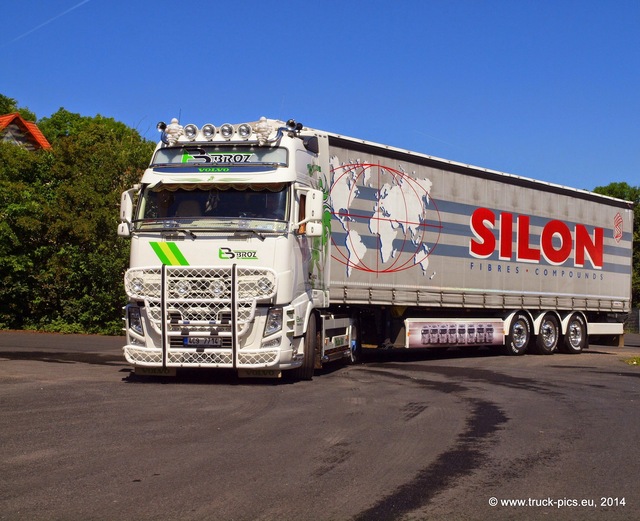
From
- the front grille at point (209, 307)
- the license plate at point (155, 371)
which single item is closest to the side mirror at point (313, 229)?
the front grille at point (209, 307)

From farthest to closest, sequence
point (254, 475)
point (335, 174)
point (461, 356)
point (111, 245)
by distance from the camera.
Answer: point (111, 245) → point (461, 356) → point (335, 174) → point (254, 475)

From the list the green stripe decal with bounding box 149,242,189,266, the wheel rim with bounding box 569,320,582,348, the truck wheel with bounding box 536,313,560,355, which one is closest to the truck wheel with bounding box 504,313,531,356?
the truck wheel with bounding box 536,313,560,355

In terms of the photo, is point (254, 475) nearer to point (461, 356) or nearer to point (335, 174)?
point (335, 174)

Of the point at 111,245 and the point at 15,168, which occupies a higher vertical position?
the point at 15,168

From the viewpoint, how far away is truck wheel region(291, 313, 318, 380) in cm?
1444

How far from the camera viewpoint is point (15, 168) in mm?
30984

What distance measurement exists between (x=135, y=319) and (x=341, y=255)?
522cm

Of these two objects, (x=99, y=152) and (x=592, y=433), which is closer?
(x=592, y=433)

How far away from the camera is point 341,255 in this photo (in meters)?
17.5

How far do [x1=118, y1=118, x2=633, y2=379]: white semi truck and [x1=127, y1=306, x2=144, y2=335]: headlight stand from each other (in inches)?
1.0

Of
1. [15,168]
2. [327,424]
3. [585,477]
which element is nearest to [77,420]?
[327,424]

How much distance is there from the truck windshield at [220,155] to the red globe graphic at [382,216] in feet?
10.3

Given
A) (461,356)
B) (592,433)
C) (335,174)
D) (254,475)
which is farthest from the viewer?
(461,356)

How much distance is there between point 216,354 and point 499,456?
6.08 metres
